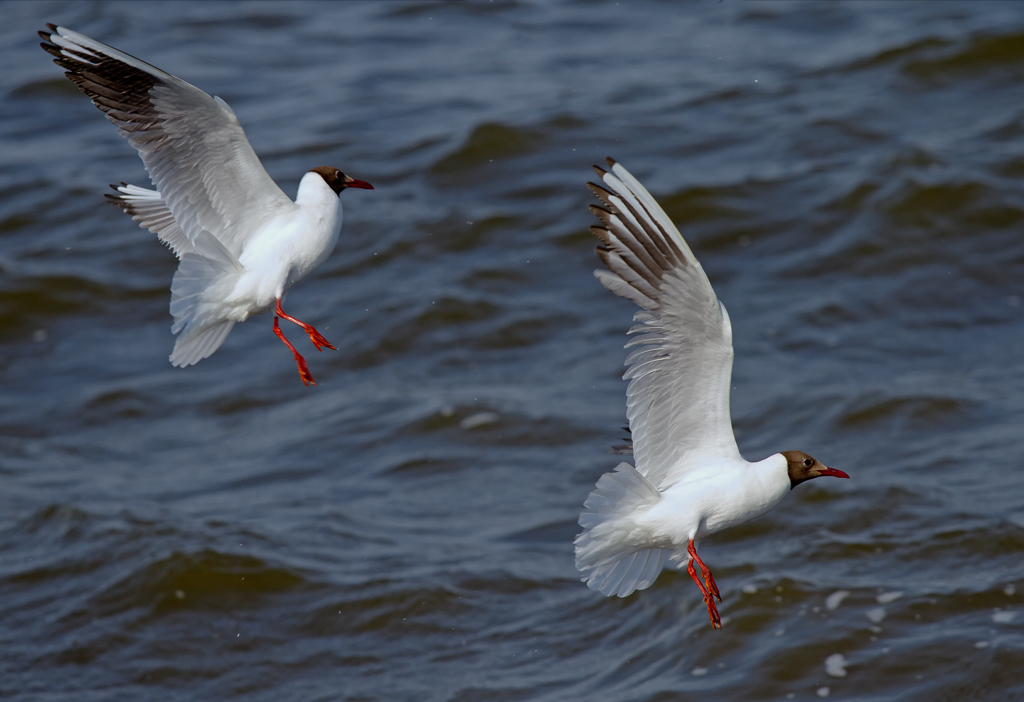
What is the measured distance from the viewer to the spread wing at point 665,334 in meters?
4.27

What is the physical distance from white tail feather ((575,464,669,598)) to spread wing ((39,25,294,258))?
1.68 metres

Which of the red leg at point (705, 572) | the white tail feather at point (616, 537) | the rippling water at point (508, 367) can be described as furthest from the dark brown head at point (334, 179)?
the rippling water at point (508, 367)

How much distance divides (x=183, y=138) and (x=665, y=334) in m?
1.98

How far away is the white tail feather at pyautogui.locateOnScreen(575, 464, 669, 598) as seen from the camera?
4543 millimetres

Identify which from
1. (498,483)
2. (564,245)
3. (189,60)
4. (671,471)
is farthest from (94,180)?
(671,471)

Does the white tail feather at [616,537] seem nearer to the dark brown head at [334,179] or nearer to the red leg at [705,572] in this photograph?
the red leg at [705,572]

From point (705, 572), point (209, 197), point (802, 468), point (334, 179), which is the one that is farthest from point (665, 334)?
point (209, 197)

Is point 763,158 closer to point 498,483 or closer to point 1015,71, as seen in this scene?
point 1015,71

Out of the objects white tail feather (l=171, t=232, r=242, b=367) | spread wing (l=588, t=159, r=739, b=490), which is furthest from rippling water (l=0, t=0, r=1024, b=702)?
white tail feather (l=171, t=232, r=242, b=367)

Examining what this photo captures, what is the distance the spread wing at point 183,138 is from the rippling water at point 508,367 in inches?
122

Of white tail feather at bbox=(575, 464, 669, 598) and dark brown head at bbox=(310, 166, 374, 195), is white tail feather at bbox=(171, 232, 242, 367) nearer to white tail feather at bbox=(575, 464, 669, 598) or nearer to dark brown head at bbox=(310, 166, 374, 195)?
dark brown head at bbox=(310, 166, 374, 195)

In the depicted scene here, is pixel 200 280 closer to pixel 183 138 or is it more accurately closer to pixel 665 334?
pixel 183 138

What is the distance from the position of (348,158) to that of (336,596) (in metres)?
6.01

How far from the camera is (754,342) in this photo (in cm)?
995
